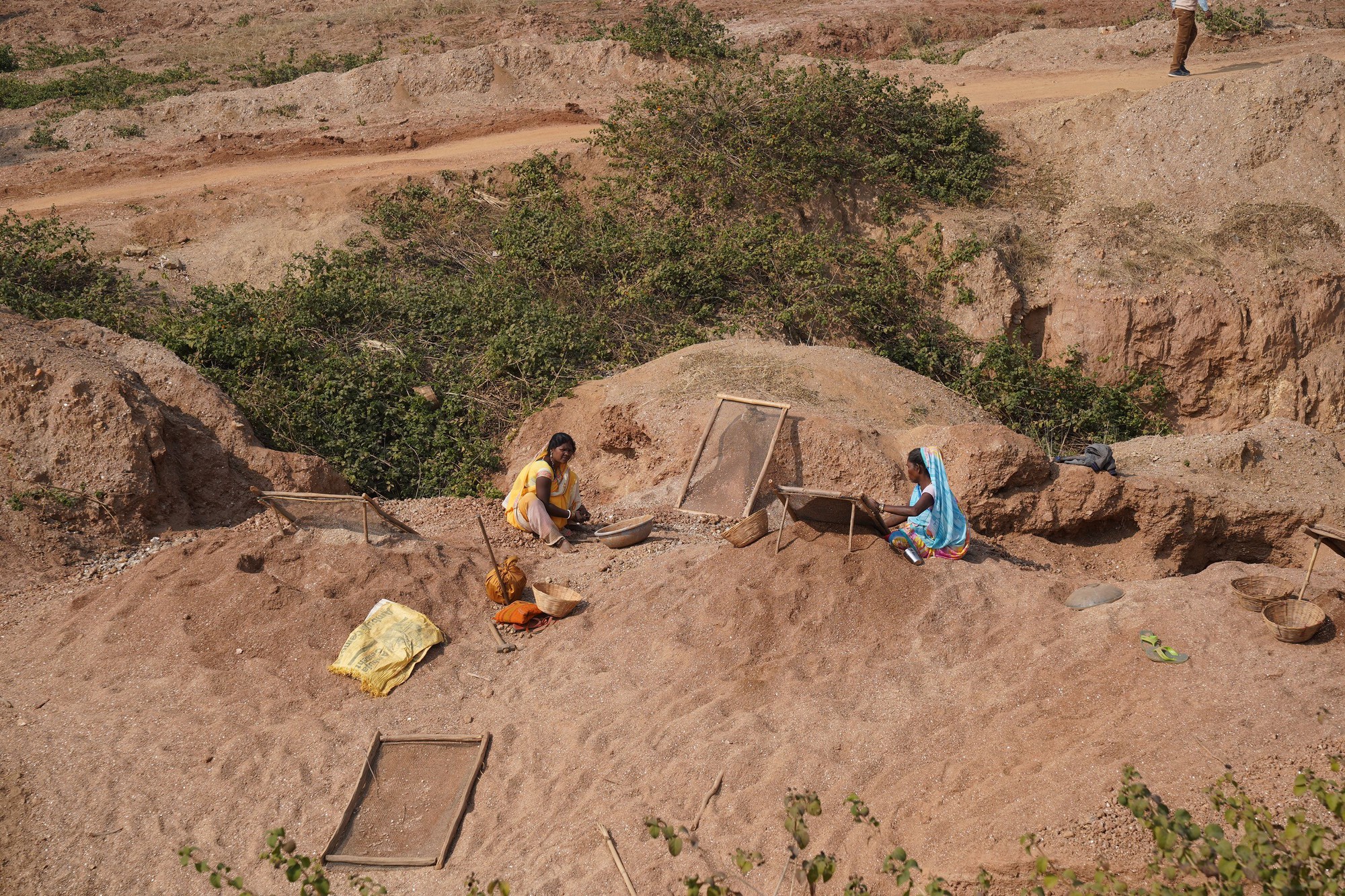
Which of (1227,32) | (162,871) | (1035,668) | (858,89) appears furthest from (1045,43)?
(162,871)

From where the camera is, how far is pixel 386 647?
5.83m

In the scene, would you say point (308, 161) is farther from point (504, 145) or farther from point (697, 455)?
point (697, 455)

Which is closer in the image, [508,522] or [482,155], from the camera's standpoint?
[508,522]

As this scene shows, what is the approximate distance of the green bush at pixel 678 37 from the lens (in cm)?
1489

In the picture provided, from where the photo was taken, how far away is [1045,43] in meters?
15.6

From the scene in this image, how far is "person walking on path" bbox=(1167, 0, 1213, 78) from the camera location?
12.8 metres

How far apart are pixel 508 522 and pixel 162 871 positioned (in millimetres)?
3161

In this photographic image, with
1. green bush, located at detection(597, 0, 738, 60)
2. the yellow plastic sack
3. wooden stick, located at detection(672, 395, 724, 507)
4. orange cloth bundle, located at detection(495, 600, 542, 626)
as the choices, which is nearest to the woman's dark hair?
wooden stick, located at detection(672, 395, 724, 507)

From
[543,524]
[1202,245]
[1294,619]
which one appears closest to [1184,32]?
[1202,245]

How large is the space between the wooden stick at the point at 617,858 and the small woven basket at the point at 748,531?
2.08 meters

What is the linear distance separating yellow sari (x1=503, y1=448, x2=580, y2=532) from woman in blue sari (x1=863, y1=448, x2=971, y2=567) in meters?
2.10

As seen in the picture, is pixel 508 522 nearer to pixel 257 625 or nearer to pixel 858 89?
pixel 257 625

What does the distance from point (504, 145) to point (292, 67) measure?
17.4 ft

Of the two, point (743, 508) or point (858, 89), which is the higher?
point (858, 89)
